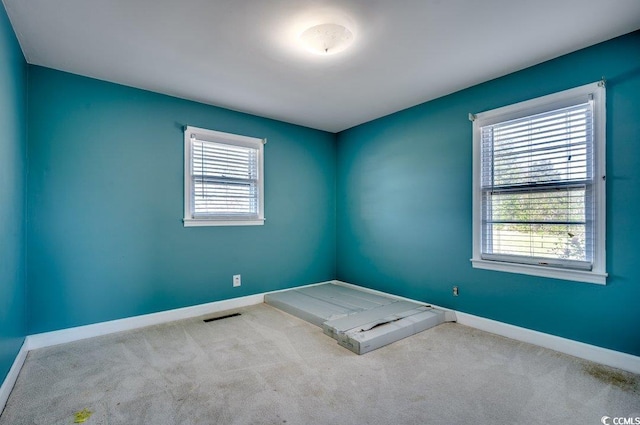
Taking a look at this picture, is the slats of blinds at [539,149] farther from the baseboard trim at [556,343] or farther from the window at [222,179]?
the window at [222,179]

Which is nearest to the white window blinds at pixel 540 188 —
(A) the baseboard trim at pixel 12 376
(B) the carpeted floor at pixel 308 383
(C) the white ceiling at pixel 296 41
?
(C) the white ceiling at pixel 296 41

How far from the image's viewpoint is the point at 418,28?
7.29ft

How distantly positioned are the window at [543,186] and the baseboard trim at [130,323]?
2874mm

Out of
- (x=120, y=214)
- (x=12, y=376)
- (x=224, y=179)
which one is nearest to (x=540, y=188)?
(x=224, y=179)

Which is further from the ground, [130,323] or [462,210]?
[462,210]

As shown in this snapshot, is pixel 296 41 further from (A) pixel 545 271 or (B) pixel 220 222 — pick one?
(A) pixel 545 271

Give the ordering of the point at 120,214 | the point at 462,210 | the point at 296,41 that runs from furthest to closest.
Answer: the point at 462,210 → the point at 120,214 → the point at 296,41

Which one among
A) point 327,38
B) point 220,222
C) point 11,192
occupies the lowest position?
point 220,222

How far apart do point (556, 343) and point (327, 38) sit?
3122 mm

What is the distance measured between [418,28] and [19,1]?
8.67 feet

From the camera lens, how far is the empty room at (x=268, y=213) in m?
2.01

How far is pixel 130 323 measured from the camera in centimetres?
312

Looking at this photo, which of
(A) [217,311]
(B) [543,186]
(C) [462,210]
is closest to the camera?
(B) [543,186]

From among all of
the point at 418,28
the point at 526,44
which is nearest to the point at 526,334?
the point at 526,44
